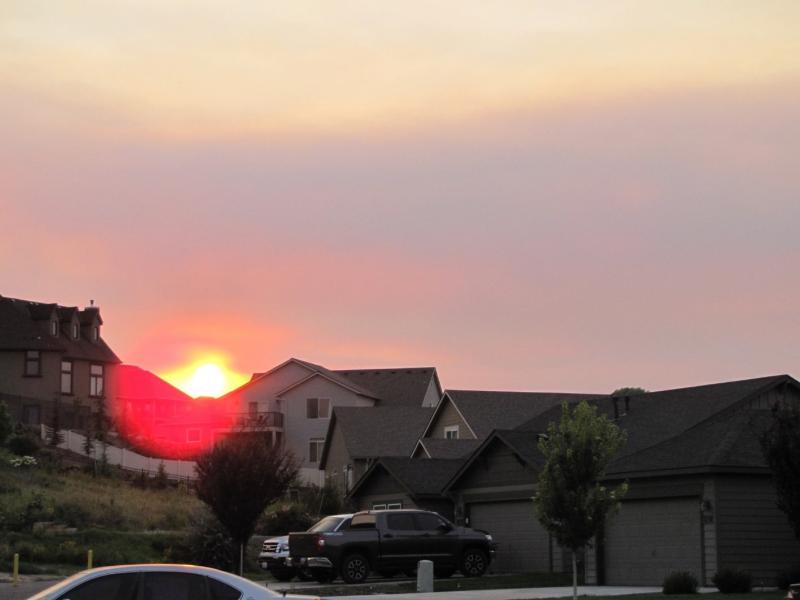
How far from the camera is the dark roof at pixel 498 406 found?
60.3 meters

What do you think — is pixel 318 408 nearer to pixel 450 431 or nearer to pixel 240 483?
pixel 450 431

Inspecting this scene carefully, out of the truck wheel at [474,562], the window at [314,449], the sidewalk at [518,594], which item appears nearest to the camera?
the sidewalk at [518,594]

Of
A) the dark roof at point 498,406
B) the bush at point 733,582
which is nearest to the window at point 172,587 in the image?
the bush at point 733,582

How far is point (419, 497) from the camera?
150ft

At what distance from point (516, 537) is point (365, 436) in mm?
30199

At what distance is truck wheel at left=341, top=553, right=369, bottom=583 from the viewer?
37.2 metres

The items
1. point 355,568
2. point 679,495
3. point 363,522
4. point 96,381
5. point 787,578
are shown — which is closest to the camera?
point 787,578

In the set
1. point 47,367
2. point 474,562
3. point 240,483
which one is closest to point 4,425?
point 47,367

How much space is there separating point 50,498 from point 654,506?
25.6m

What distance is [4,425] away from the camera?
63.0 m

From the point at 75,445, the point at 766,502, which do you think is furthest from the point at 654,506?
the point at 75,445

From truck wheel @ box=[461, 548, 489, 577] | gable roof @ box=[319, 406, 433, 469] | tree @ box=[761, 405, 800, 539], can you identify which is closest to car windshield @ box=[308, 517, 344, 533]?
truck wheel @ box=[461, 548, 489, 577]

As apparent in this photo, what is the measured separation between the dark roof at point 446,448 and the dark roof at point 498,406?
3.81 meters

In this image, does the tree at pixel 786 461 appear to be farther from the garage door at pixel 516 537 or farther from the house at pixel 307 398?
the house at pixel 307 398
